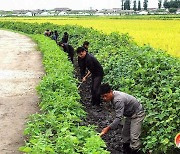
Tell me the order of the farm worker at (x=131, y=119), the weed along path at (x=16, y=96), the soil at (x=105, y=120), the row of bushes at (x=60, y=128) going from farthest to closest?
the soil at (x=105, y=120) → the weed along path at (x=16, y=96) → the farm worker at (x=131, y=119) → the row of bushes at (x=60, y=128)

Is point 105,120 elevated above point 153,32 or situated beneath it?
elevated above

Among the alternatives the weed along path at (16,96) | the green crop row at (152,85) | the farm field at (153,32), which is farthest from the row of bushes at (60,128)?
the farm field at (153,32)

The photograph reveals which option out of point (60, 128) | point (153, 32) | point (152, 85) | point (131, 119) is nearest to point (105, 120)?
point (152, 85)

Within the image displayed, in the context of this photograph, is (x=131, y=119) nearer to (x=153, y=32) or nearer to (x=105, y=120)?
(x=105, y=120)

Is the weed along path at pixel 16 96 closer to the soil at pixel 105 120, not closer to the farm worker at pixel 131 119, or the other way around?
the soil at pixel 105 120

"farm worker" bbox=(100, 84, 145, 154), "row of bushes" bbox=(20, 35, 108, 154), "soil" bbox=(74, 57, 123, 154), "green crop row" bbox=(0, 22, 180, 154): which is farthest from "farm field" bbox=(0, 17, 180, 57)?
"farm worker" bbox=(100, 84, 145, 154)

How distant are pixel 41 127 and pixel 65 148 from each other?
1.33m

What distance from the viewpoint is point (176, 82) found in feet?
27.1

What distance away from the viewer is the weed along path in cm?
788

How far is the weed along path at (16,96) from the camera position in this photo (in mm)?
7876

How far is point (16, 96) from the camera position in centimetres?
1166

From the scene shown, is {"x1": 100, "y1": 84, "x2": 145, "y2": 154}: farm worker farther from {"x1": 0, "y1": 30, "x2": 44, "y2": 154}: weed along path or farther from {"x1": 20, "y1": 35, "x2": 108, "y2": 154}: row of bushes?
{"x1": 0, "y1": 30, "x2": 44, "y2": 154}: weed along path

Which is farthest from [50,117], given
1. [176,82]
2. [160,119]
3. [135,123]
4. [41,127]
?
[176,82]

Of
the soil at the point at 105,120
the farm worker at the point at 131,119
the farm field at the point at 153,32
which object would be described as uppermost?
the farm worker at the point at 131,119
